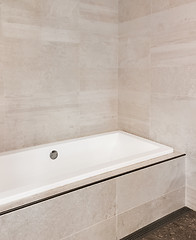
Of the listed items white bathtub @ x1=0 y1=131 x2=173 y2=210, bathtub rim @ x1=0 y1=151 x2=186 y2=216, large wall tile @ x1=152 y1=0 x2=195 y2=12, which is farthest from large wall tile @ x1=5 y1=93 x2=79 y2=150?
large wall tile @ x1=152 y1=0 x2=195 y2=12

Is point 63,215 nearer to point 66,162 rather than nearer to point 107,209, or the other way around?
point 107,209

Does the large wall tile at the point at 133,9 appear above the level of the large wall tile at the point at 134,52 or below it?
above

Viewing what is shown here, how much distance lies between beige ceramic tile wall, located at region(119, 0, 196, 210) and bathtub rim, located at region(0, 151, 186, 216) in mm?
339

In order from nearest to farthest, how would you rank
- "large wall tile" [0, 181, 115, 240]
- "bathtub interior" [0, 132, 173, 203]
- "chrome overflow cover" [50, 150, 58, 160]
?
1. "large wall tile" [0, 181, 115, 240]
2. "bathtub interior" [0, 132, 173, 203]
3. "chrome overflow cover" [50, 150, 58, 160]

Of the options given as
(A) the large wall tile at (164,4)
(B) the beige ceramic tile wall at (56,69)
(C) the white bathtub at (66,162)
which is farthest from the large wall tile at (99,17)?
(C) the white bathtub at (66,162)

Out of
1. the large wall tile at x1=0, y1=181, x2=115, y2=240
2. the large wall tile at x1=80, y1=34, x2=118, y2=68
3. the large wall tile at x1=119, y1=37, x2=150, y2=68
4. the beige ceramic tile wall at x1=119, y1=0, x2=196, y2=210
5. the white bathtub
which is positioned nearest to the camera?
the large wall tile at x1=0, y1=181, x2=115, y2=240

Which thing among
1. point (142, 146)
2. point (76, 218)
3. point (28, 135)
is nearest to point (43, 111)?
point (28, 135)

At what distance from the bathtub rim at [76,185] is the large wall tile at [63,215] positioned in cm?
2

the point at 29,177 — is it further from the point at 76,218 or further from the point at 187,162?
the point at 187,162

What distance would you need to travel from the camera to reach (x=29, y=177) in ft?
7.67

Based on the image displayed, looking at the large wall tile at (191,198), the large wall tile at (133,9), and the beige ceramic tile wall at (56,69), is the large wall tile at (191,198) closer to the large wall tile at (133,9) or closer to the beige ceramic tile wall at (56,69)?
the beige ceramic tile wall at (56,69)

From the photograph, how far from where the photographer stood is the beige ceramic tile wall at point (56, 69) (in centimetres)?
230

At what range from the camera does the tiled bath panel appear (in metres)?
1.49

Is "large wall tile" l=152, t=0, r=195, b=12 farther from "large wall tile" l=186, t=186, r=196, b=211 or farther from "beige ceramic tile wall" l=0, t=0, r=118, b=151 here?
"large wall tile" l=186, t=186, r=196, b=211
